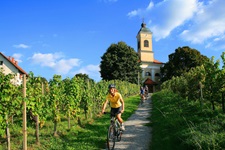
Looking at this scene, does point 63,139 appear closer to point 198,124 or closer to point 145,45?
point 198,124

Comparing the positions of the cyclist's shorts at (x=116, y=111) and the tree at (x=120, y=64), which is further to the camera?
the tree at (x=120, y=64)

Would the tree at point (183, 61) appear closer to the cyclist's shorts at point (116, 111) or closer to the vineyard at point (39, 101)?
the vineyard at point (39, 101)

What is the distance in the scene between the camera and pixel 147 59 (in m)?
73.6

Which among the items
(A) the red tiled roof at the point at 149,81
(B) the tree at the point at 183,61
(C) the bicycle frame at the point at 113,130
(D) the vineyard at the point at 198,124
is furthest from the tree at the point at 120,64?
(C) the bicycle frame at the point at 113,130

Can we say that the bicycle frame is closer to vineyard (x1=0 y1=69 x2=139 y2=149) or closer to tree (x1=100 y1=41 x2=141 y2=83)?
vineyard (x1=0 y1=69 x2=139 y2=149)

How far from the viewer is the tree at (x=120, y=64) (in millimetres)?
50219

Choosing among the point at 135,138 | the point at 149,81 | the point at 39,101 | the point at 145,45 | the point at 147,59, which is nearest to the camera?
the point at 39,101

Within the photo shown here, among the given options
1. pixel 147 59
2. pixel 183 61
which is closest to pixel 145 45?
pixel 147 59

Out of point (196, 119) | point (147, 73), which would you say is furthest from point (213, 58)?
point (147, 73)

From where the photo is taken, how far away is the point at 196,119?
30.5 feet

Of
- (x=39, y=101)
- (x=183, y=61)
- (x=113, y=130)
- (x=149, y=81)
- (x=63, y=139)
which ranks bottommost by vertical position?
(x=63, y=139)

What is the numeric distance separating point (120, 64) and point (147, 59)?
25082 mm

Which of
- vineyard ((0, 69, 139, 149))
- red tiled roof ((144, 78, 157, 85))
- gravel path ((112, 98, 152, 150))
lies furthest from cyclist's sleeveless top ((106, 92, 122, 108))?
red tiled roof ((144, 78, 157, 85))

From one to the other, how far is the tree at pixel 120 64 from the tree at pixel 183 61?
1106cm
